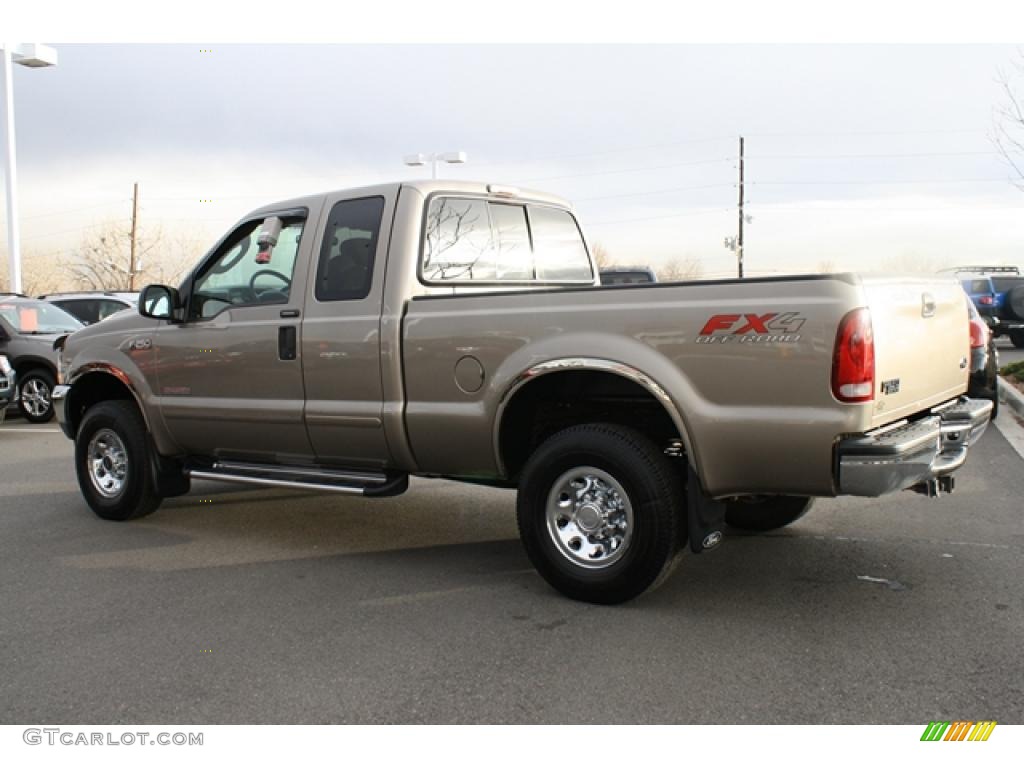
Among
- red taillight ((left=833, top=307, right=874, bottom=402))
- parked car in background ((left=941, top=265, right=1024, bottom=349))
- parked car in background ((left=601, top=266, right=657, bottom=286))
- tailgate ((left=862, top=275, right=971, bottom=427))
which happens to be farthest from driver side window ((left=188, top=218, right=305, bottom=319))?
parked car in background ((left=941, top=265, right=1024, bottom=349))

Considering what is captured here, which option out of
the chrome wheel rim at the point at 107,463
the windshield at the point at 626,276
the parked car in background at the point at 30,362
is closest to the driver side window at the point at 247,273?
the chrome wheel rim at the point at 107,463

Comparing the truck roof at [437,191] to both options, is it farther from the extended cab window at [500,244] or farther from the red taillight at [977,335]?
the red taillight at [977,335]

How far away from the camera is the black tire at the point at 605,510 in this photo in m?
4.41

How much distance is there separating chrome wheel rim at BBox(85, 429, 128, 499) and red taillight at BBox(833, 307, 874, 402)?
4.86 meters

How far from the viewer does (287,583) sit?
16.9 feet

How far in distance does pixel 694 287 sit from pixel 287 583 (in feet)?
8.87

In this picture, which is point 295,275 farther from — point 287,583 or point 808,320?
point 808,320

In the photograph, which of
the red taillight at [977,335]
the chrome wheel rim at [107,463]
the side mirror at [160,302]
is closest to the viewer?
the side mirror at [160,302]

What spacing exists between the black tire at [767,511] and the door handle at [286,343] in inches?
111

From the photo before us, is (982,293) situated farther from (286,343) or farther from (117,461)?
(117,461)

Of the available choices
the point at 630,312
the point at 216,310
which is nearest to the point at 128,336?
the point at 216,310

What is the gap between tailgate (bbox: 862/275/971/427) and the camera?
13.3 ft
